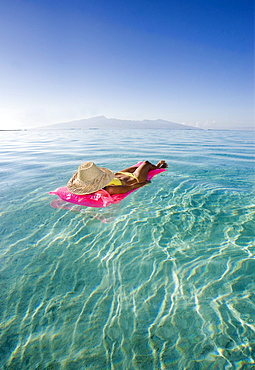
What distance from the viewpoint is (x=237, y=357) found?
1.66 meters

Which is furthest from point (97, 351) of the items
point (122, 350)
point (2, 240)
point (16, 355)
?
point (2, 240)

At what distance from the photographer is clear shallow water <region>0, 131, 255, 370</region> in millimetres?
1729

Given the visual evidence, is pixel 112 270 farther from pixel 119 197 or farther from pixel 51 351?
pixel 119 197

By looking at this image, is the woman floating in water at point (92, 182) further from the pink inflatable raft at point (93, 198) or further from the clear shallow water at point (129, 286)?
the clear shallow water at point (129, 286)

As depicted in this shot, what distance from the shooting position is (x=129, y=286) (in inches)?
92.8

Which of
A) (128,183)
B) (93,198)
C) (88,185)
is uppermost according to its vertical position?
(88,185)

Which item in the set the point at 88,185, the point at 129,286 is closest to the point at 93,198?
the point at 88,185

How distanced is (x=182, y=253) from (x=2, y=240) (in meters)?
2.85

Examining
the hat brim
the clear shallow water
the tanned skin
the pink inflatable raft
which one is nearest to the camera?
the clear shallow water

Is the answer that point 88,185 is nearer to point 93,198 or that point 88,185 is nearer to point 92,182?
point 92,182

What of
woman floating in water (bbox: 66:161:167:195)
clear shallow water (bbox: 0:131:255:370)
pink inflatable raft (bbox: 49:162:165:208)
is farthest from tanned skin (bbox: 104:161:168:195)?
clear shallow water (bbox: 0:131:255:370)

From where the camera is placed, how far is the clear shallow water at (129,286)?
1.73m

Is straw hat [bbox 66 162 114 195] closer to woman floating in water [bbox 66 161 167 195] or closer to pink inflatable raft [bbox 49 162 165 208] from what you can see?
woman floating in water [bbox 66 161 167 195]

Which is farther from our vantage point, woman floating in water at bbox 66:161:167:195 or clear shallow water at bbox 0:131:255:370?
woman floating in water at bbox 66:161:167:195
